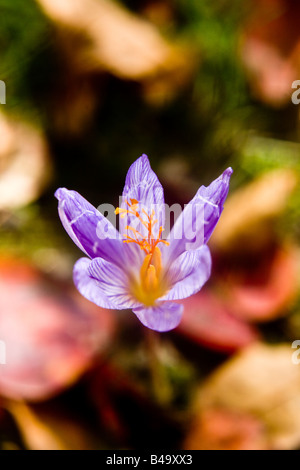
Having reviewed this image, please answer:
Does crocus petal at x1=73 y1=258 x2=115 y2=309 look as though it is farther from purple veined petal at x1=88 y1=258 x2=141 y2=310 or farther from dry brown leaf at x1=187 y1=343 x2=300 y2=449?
dry brown leaf at x1=187 y1=343 x2=300 y2=449

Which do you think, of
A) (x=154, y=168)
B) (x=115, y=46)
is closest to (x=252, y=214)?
(x=154, y=168)

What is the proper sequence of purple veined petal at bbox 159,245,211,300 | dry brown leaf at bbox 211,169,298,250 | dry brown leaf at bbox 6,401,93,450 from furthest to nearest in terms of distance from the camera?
dry brown leaf at bbox 211,169,298,250, dry brown leaf at bbox 6,401,93,450, purple veined petal at bbox 159,245,211,300

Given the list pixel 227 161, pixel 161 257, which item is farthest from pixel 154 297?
pixel 227 161

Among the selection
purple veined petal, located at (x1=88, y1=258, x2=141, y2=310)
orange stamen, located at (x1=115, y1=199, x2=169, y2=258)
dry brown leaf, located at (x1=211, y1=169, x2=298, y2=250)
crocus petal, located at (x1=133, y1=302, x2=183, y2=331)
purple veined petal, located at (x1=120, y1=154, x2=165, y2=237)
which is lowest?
crocus petal, located at (x1=133, y1=302, x2=183, y2=331)

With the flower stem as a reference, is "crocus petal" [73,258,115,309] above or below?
below

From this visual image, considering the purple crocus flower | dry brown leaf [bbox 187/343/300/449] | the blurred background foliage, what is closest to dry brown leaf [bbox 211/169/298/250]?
the blurred background foliage

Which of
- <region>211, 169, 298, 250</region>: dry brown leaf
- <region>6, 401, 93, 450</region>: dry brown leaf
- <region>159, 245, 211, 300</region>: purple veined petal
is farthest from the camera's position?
<region>211, 169, 298, 250</region>: dry brown leaf

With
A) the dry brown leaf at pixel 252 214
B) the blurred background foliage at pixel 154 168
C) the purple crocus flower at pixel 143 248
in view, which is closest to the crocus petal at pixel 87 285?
the purple crocus flower at pixel 143 248

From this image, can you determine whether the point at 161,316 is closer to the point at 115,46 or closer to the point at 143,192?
the point at 143,192
